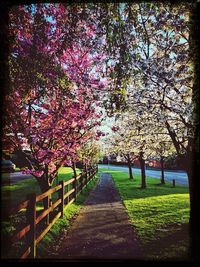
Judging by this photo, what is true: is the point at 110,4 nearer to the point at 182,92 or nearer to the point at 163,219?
the point at 182,92

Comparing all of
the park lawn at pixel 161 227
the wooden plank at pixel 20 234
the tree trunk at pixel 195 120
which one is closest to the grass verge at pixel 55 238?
the wooden plank at pixel 20 234

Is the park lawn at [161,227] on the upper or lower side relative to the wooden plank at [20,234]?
lower

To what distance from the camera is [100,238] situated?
599 centimetres

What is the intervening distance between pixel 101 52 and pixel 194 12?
6.43 ft

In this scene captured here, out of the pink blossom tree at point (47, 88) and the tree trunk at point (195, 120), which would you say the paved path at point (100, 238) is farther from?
the pink blossom tree at point (47, 88)

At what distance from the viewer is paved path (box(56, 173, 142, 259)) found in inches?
201

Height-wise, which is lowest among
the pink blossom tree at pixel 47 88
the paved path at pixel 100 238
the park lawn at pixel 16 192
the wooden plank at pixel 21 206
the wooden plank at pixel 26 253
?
the paved path at pixel 100 238

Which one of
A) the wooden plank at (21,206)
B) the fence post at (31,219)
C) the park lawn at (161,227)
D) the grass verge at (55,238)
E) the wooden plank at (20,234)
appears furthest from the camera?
the park lawn at (161,227)

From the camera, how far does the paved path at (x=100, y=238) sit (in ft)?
16.8

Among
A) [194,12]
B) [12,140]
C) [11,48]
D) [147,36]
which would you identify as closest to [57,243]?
[12,140]

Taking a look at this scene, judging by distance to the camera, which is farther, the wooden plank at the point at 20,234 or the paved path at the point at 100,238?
the paved path at the point at 100,238

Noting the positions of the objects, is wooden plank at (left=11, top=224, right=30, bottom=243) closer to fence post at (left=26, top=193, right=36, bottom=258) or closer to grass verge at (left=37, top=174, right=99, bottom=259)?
fence post at (left=26, top=193, right=36, bottom=258)

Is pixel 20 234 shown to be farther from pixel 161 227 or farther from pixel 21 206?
pixel 161 227

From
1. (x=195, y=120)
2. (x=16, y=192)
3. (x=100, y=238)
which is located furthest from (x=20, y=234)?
(x=16, y=192)
